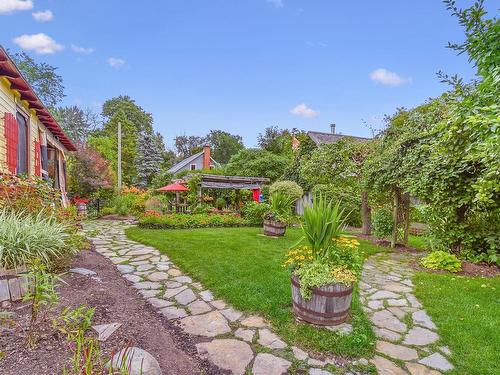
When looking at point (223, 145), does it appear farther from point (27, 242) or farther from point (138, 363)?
point (138, 363)

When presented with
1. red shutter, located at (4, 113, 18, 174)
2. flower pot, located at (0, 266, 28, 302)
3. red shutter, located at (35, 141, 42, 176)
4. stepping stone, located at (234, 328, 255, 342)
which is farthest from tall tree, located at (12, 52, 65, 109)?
stepping stone, located at (234, 328, 255, 342)

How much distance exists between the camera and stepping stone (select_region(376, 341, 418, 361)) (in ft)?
8.16

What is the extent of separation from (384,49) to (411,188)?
4965 millimetres

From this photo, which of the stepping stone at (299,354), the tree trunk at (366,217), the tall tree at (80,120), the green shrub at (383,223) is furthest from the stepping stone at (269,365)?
the tall tree at (80,120)

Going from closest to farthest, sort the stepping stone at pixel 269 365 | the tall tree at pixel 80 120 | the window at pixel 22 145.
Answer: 1. the stepping stone at pixel 269 365
2. the window at pixel 22 145
3. the tall tree at pixel 80 120

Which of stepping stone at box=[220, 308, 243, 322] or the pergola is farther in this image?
the pergola

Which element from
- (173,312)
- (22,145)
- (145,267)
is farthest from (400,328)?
(22,145)

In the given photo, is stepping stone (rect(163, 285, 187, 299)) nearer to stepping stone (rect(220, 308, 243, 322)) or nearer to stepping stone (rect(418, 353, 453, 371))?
stepping stone (rect(220, 308, 243, 322))

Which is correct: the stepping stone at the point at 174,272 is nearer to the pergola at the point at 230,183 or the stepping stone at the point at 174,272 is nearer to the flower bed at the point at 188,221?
the flower bed at the point at 188,221

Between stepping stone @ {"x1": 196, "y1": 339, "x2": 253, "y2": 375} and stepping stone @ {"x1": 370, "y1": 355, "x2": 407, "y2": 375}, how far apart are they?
1042mm

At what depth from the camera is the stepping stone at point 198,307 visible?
3.23 meters

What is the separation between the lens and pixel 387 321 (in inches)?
125

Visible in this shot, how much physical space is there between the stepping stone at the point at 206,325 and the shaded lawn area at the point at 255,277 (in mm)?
347

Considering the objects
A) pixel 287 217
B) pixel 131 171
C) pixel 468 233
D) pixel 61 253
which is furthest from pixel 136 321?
pixel 131 171
